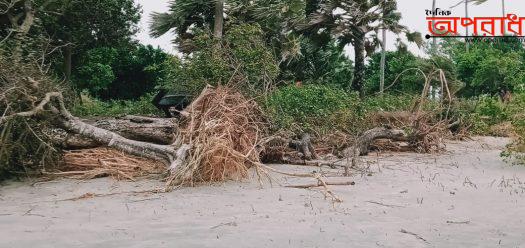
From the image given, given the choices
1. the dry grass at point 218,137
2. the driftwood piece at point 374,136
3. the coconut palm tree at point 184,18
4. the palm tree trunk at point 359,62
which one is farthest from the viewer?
the palm tree trunk at point 359,62

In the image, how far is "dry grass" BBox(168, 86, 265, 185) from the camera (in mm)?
6090

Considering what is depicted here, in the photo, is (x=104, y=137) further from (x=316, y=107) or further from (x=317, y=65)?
(x=317, y=65)

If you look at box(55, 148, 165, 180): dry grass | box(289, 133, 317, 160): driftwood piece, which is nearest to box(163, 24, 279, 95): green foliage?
box(289, 133, 317, 160): driftwood piece

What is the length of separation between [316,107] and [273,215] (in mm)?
5814

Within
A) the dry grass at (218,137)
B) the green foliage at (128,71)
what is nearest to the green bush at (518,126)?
the dry grass at (218,137)

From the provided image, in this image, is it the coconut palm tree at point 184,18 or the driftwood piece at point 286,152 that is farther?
the coconut palm tree at point 184,18

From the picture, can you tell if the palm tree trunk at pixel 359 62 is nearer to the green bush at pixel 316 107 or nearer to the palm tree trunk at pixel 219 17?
the palm tree trunk at pixel 219 17

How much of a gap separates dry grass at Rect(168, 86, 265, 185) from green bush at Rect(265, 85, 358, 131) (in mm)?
1985

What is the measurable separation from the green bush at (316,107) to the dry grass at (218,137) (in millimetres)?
1985

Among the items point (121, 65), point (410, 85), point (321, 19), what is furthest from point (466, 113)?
point (121, 65)

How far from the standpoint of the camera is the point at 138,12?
2289 centimetres

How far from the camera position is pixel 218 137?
6.28 m

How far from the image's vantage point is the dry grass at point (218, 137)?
6.09 m

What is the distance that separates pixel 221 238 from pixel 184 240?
0.82ft
